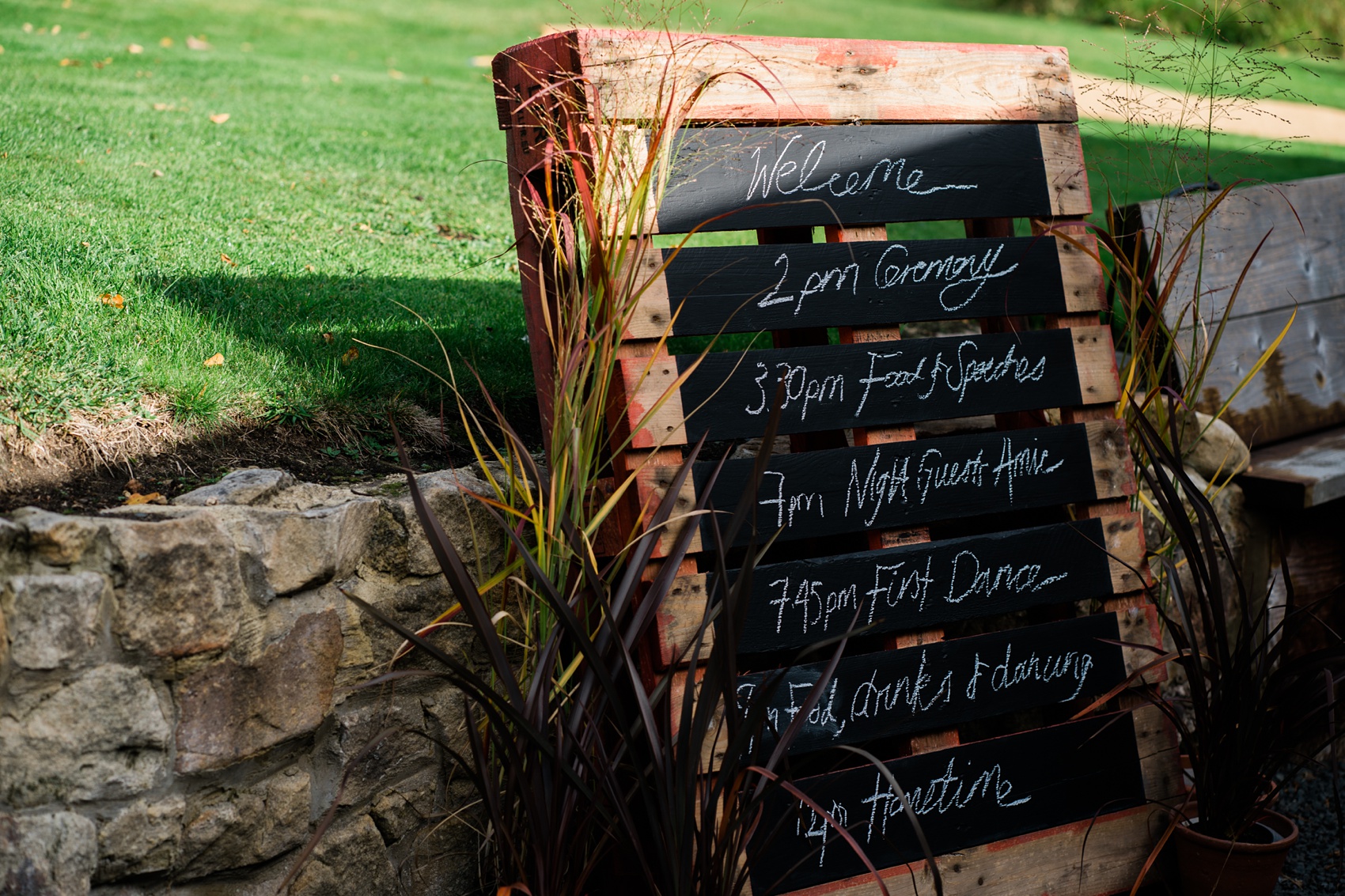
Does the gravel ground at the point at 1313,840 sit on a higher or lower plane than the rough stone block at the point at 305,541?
lower

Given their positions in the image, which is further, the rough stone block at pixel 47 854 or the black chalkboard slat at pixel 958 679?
the black chalkboard slat at pixel 958 679

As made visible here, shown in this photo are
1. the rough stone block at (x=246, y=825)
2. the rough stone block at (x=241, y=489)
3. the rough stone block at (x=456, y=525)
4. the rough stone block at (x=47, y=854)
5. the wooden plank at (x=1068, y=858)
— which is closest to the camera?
the rough stone block at (x=47, y=854)

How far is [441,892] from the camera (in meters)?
2.28

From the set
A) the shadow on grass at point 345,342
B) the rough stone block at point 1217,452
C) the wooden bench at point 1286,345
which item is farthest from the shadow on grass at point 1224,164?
the shadow on grass at point 345,342

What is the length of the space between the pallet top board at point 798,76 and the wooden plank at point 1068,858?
1669 millimetres

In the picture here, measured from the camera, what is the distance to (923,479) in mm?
2490

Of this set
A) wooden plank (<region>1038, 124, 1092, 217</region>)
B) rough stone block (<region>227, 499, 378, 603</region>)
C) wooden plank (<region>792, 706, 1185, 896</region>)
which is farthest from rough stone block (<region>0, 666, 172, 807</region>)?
wooden plank (<region>1038, 124, 1092, 217</region>)

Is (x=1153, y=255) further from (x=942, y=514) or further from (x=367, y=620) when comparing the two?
(x=367, y=620)

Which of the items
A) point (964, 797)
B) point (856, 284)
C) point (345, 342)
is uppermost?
point (856, 284)

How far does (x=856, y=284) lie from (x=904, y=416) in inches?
13.7

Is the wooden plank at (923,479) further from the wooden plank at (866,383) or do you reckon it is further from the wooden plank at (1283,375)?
the wooden plank at (1283,375)

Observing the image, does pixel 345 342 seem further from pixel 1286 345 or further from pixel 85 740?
pixel 1286 345

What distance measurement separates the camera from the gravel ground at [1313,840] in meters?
2.83

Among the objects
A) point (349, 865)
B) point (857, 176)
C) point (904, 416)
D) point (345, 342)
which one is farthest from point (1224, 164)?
point (349, 865)
